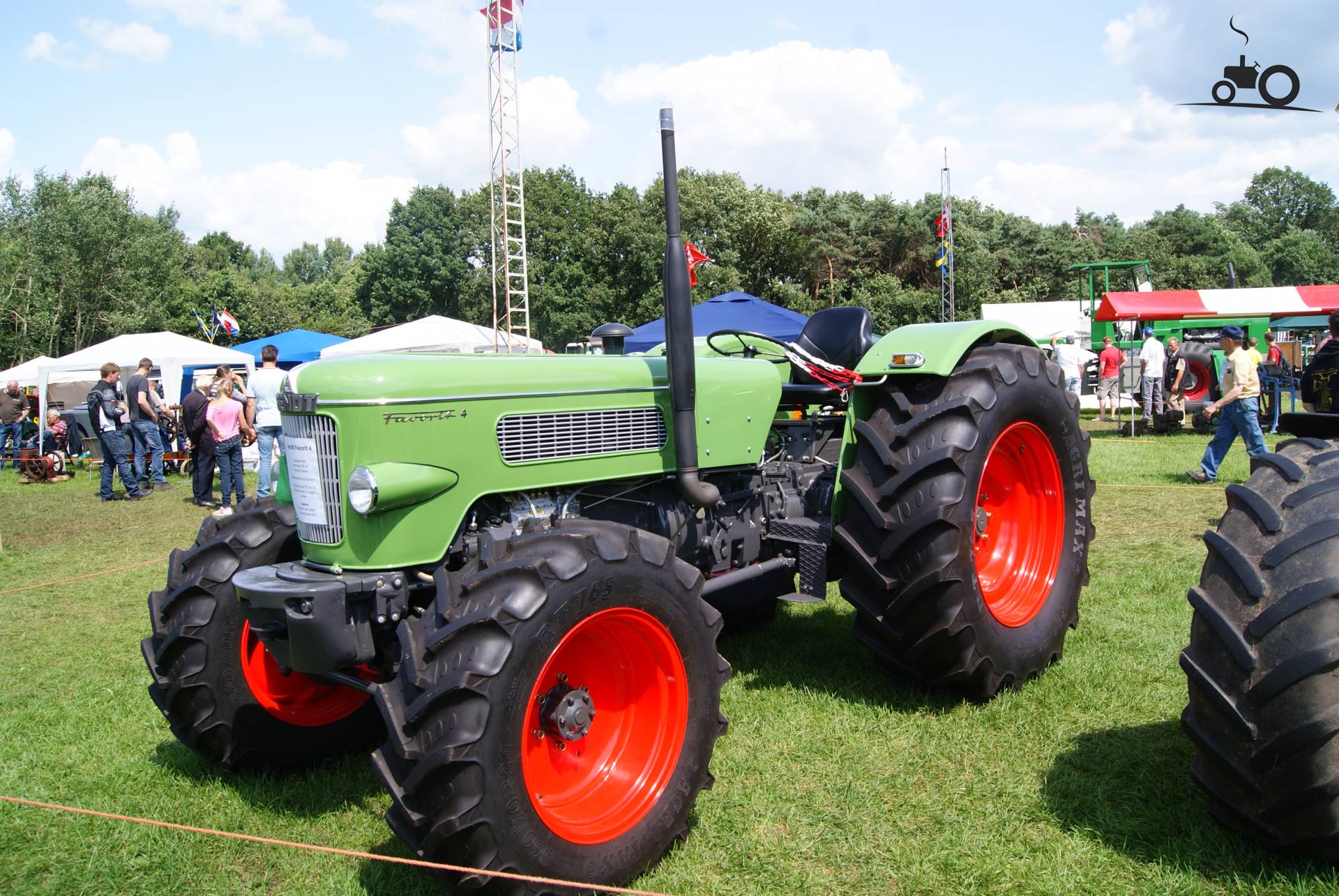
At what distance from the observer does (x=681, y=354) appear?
324 cm

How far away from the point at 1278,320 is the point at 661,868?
19.8 meters

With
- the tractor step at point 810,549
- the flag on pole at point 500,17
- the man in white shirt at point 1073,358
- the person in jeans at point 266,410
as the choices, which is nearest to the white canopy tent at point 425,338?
the person in jeans at point 266,410

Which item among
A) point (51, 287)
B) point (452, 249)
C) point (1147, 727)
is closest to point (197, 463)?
point (1147, 727)

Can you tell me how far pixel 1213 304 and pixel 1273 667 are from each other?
17432mm

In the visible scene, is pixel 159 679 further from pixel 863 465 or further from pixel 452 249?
pixel 452 249

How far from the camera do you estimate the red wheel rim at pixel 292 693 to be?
11.5 ft

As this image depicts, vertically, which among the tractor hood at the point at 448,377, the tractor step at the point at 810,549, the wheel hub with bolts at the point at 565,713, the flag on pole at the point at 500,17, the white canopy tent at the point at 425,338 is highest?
the flag on pole at the point at 500,17

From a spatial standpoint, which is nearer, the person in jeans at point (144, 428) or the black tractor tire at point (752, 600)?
the black tractor tire at point (752, 600)

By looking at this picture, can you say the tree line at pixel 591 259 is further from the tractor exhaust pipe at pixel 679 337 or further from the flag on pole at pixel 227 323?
the tractor exhaust pipe at pixel 679 337

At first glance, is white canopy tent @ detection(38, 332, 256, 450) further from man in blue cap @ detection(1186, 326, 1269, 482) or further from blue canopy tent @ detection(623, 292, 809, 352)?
man in blue cap @ detection(1186, 326, 1269, 482)

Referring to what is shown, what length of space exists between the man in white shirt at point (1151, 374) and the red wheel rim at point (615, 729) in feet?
47.1

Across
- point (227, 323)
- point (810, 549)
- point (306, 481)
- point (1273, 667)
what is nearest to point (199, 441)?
point (306, 481)

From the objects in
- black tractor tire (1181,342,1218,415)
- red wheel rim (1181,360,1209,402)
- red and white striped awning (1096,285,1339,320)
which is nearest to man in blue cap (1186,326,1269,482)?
black tractor tire (1181,342,1218,415)

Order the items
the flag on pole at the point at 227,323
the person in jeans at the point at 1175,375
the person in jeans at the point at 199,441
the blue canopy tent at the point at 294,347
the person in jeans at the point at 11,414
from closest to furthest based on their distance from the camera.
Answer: the person in jeans at the point at 199,441
the person in jeans at the point at 1175,375
the person in jeans at the point at 11,414
the blue canopy tent at the point at 294,347
the flag on pole at the point at 227,323
